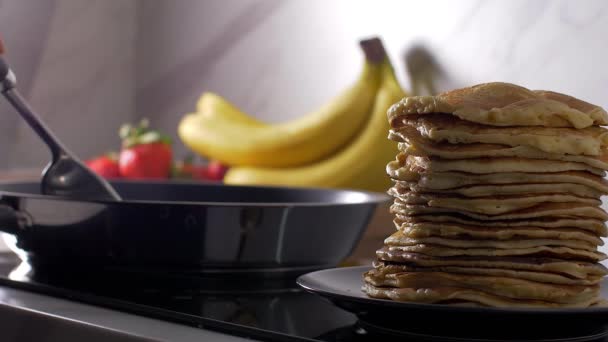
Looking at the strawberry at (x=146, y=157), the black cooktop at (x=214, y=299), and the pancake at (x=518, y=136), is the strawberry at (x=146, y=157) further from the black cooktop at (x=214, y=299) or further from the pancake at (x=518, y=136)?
the pancake at (x=518, y=136)

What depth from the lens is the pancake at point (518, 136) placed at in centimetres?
50

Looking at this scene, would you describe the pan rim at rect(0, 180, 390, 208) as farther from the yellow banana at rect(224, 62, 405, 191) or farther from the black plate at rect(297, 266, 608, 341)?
the yellow banana at rect(224, 62, 405, 191)

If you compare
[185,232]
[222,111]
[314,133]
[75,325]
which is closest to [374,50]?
[314,133]

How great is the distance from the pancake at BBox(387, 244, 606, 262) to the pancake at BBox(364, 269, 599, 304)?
0.04 ft

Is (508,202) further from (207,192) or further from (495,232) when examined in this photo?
(207,192)

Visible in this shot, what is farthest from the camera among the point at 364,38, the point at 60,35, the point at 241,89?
the point at 60,35

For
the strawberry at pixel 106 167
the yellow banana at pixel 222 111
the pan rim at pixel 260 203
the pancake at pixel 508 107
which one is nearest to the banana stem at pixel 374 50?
the yellow banana at pixel 222 111

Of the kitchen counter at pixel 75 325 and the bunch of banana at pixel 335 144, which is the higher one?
the bunch of banana at pixel 335 144

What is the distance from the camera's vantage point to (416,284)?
519 mm

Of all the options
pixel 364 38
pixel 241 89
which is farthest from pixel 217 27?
pixel 364 38

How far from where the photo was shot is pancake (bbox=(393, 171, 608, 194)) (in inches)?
19.8

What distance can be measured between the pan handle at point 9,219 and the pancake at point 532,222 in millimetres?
421

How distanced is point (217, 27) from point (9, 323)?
1.37 metres

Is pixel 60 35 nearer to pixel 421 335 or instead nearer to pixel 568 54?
pixel 568 54
